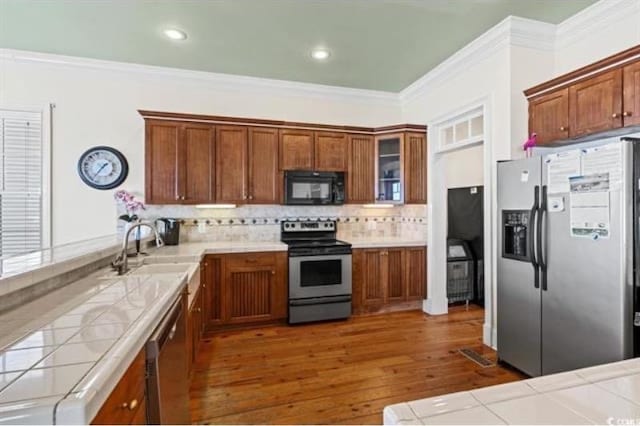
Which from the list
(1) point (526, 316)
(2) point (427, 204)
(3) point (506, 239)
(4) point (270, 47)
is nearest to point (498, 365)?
(1) point (526, 316)

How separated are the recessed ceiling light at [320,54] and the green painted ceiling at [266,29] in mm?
78

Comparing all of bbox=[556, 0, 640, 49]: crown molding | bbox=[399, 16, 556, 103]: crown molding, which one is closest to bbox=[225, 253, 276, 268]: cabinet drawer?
bbox=[399, 16, 556, 103]: crown molding

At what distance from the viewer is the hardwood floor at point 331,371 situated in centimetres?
220

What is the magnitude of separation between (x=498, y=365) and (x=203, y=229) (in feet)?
11.0

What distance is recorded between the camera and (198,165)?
147 inches

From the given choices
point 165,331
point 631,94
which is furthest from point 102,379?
point 631,94

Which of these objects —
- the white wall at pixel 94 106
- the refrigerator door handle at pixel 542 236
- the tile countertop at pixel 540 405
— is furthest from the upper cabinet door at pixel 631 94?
the white wall at pixel 94 106

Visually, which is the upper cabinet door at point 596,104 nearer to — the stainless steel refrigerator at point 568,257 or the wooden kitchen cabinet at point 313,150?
the stainless steel refrigerator at point 568,257

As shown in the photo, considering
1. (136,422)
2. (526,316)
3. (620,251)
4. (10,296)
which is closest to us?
(136,422)

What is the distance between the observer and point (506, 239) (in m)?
2.72

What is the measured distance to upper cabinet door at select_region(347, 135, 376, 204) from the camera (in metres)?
4.27

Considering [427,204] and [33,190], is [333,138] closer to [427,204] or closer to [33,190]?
[427,204]

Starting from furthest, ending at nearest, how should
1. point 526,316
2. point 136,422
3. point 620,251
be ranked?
point 526,316 < point 620,251 < point 136,422

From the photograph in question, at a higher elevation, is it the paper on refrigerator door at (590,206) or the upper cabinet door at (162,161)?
the upper cabinet door at (162,161)
